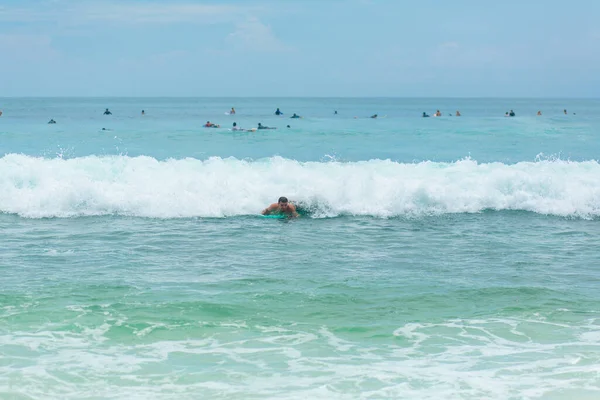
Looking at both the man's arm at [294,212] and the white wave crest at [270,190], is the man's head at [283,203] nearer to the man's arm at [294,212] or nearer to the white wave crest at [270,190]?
the man's arm at [294,212]

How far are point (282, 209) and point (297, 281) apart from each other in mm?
6417

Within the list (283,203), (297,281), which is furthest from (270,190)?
(297,281)

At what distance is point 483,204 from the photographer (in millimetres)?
19672

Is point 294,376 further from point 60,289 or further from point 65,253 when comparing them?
point 65,253

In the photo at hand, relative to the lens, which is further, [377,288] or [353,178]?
[353,178]

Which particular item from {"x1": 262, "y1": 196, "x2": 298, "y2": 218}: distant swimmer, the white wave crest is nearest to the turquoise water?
the white wave crest

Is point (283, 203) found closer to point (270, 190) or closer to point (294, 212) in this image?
point (294, 212)

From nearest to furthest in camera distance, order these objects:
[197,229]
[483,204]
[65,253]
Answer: [65,253] → [197,229] → [483,204]

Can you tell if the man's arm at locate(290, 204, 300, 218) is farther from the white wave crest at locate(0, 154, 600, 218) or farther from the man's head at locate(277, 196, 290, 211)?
the white wave crest at locate(0, 154, 600, 218)

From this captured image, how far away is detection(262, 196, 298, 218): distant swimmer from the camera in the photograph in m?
17.9

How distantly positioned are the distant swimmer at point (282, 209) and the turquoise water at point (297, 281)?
0.49 m

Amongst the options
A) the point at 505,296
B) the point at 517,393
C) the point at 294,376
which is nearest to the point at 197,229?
the point at 505,296

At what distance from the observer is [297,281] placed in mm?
11633

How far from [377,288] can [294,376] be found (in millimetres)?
3736
